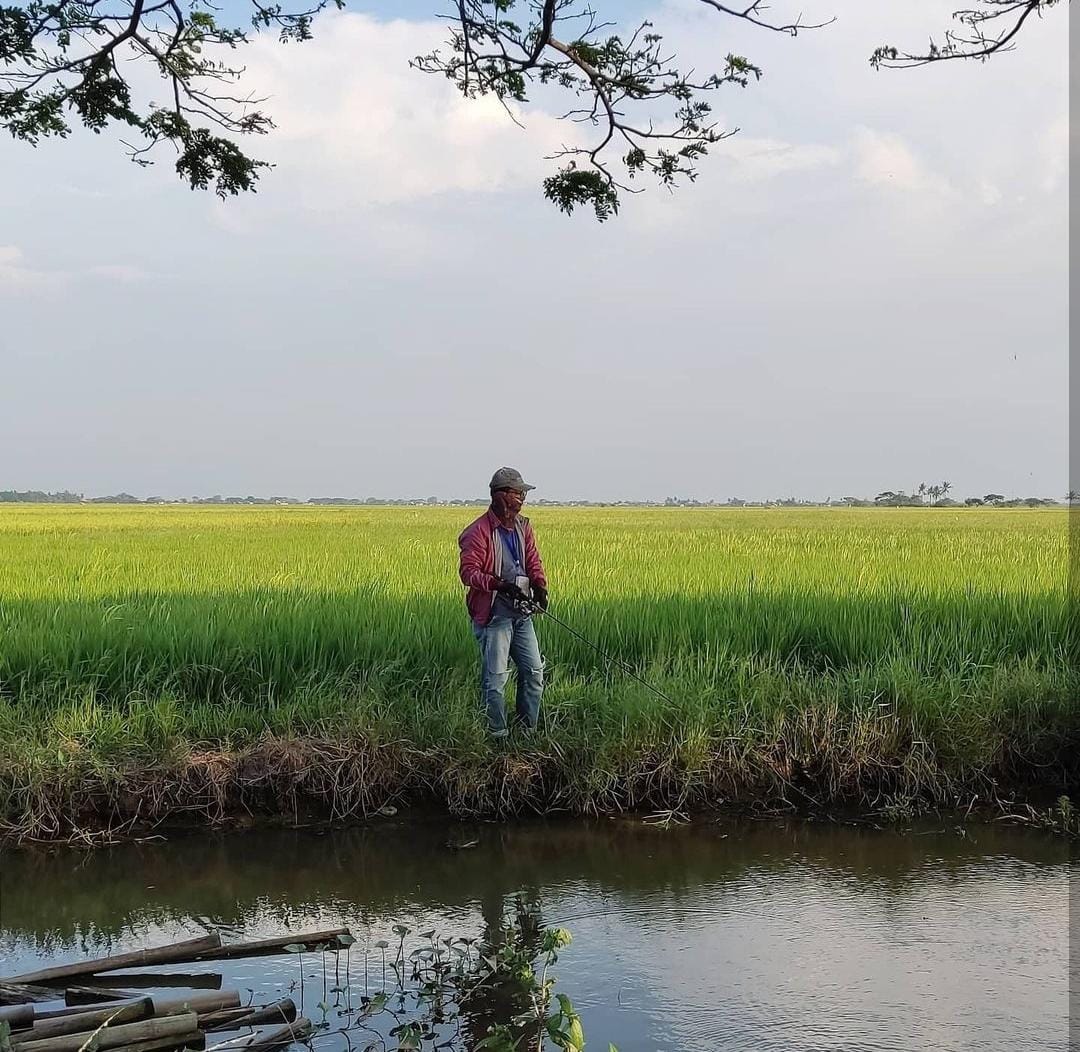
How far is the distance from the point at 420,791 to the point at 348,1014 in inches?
111

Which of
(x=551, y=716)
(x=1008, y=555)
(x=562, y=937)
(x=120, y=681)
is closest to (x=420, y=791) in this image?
(x=551, y=716)

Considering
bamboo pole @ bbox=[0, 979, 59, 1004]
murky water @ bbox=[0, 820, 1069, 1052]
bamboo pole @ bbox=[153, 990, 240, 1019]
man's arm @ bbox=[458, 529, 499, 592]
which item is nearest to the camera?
bamboo pole @ bbox=[153, 990, 240, 1019]

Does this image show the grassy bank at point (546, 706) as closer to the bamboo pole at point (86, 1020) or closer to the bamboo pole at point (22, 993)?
the bamboo pole at point (22, 993)

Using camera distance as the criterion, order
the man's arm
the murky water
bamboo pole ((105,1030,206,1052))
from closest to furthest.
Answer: bamboo pole ((105,1030,206,1052)), the murky water, the man's arm

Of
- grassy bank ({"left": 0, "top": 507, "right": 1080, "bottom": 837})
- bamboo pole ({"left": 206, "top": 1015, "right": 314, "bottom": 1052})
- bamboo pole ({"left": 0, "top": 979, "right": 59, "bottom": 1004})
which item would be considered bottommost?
bamboo pole ({"left": 206, "top": 1015, "right": 314, "bottom": 1052})

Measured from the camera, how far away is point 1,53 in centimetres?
608

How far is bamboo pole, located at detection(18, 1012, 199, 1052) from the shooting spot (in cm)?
318

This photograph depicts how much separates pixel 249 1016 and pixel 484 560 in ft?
10.1

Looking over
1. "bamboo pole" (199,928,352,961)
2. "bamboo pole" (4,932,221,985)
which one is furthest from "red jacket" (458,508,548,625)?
"bamboo pole" (4,932,221,985)

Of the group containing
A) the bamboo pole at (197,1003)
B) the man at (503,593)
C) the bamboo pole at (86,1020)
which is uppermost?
the man at (503,593)

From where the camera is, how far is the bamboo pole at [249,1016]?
363 centimetres

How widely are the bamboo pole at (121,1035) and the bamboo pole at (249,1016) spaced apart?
16 centimetres

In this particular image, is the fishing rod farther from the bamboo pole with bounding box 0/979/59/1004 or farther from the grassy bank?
the bamboo pole with bounding box 0/979/59/1004

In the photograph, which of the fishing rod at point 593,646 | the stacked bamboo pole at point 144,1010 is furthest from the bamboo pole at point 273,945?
the fishing rod at point 593,646
